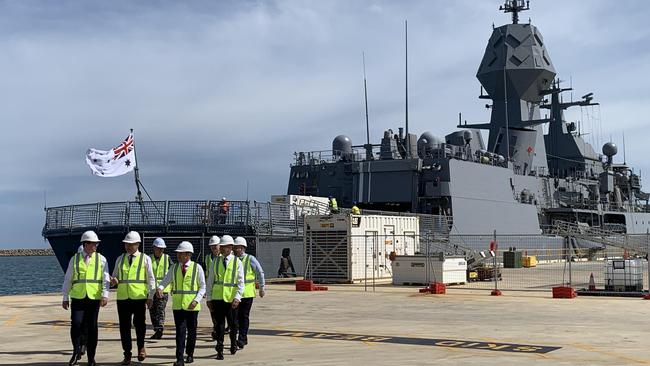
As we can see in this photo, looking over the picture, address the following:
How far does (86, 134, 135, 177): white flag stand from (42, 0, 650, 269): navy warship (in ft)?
4.21

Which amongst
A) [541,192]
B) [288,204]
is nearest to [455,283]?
[288,204]

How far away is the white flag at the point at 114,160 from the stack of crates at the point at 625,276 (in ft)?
56.0

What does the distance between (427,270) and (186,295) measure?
15201 millimetres

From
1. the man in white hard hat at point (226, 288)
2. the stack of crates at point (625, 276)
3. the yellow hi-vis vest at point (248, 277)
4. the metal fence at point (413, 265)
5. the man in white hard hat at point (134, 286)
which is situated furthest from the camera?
the metal fence at point (413, 265)

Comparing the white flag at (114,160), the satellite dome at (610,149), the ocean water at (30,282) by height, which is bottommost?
the ocean water at (30,282)

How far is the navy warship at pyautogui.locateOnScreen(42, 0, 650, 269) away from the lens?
26766mm

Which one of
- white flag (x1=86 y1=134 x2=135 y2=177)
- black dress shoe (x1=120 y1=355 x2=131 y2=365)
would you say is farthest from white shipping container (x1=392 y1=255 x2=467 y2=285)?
black dress shoe (x1=120 y1=355 x2=131 y2=365)

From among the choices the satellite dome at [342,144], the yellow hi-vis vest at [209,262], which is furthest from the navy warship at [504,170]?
the yellow hi-vis vest at [209,262]

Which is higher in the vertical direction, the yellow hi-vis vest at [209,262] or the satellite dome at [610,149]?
the satellite dome at [610,149]

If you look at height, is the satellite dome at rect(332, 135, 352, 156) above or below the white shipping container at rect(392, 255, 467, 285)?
above

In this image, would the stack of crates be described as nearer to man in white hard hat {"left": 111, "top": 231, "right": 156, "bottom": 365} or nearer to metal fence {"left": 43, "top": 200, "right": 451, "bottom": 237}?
metal fence {"left": 43, "top": 200, "right": 451, "bottom": 237}

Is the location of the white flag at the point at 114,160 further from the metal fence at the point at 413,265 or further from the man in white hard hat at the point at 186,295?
the man in white hard hat at the point at 186,295

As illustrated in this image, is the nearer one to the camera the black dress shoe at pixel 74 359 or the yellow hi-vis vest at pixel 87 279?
the black dress shoe at pixel 74 359

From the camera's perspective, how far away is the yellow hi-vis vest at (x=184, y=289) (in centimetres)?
913
